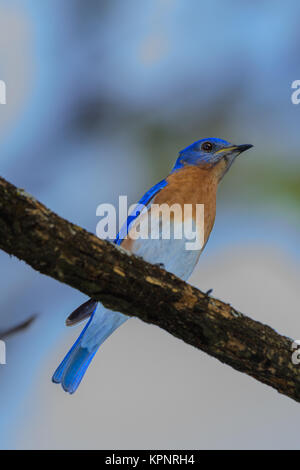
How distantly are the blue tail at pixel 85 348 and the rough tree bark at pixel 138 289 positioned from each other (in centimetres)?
140

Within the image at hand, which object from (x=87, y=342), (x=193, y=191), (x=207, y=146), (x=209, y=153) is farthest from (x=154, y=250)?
(x=207, y=146)

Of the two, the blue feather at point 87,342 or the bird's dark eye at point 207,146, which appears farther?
the bird's dark eye at point 207,146

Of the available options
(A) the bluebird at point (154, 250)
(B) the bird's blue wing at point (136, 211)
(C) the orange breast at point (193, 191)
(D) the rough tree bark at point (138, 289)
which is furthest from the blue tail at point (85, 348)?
(D) the rough tree bark at point (138, 289)

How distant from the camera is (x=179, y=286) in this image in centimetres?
312

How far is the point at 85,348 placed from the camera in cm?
466

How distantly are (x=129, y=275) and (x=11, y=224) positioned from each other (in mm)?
662

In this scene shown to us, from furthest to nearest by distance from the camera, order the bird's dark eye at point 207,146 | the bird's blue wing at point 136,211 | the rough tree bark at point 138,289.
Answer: the bird's dark eye at point 207,146, the bird's blue wing at point 136,211, the rough tree bark at point 138,289

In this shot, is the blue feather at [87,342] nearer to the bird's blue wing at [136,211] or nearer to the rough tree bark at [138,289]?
the bird's blue wing at [136,211]

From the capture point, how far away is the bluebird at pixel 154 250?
434 cm

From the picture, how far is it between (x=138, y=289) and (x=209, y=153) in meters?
2.63

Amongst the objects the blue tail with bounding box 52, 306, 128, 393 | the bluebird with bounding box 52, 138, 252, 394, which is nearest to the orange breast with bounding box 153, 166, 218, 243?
the bluebird with bounding box 52, 138, 252, 394

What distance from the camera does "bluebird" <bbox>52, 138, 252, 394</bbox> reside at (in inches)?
171

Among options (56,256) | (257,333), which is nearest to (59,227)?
(56,256)

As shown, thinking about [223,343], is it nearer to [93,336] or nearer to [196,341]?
[196,341]
